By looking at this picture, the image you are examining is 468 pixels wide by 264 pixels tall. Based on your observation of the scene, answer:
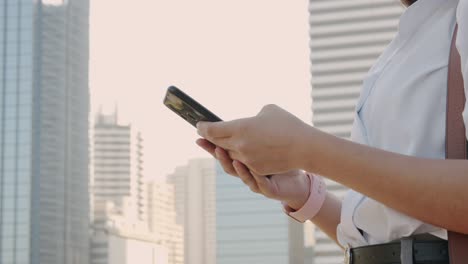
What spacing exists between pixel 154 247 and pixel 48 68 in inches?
506

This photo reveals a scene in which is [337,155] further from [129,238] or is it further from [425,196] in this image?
[129,238]

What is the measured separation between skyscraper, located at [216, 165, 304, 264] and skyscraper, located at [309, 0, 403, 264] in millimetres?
19315

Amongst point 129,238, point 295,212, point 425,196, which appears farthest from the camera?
point 129,238

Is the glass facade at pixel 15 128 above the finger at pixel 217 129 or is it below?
above

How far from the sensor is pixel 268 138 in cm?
54

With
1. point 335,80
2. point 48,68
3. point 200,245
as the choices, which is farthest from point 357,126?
point 200,245

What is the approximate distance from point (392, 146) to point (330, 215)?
7.3 inches

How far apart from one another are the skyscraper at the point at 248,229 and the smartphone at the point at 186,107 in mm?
45663

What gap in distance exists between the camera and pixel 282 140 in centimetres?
54

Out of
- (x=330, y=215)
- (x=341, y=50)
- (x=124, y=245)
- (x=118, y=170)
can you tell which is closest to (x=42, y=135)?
(x=124, y=245)

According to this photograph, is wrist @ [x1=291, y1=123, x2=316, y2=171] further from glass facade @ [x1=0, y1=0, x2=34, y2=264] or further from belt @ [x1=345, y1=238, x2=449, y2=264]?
glass facade @ [x1=0, y1=0, x2=34, y2=264]

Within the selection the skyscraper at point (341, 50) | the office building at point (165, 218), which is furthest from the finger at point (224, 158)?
the office building at point (165, 218)

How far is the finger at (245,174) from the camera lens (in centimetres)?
61

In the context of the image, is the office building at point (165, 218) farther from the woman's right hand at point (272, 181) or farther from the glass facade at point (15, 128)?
the woman's right hand at point (272, 181)
